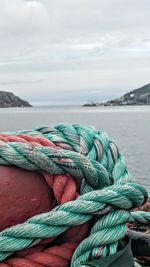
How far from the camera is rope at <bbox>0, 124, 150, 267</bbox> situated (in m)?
2.47

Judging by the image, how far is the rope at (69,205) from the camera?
2.47 m

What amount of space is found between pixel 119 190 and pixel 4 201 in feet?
1.71

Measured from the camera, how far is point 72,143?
275 centimetres

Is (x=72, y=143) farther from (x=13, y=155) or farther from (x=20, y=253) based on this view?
(x=20, y=253)

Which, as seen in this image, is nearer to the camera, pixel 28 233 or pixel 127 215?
pixel 28 233

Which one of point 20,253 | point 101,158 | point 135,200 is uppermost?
point 101,158

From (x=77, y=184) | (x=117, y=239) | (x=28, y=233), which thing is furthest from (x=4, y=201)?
(x=117, y=239)

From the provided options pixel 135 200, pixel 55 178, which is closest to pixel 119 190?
pixel 135 200

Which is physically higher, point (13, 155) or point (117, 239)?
point (13, 155)

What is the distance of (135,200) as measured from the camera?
8.54 feet

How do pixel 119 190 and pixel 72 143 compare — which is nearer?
pixel 119 190

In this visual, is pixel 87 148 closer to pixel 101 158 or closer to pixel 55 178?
pixel 101 158

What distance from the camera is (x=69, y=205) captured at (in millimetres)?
2480

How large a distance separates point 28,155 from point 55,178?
167mm
